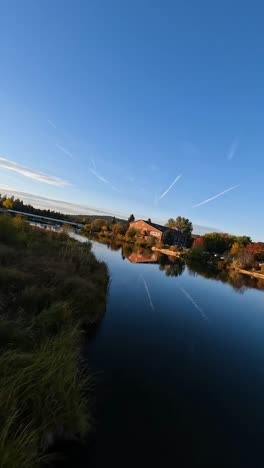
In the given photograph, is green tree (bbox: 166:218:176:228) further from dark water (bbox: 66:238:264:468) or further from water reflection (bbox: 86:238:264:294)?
dark water (bbox: 66:238:264:468)

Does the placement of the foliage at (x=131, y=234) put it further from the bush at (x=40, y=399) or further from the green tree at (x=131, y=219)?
the bush at (x=40, y=399)

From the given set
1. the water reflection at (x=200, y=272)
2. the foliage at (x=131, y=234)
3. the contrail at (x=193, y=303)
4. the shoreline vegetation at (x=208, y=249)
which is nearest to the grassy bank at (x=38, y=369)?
the contrail at (x=193, y=303)

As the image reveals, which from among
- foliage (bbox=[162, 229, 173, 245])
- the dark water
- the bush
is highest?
foliage (bbox=[162, 229, 173, 245])

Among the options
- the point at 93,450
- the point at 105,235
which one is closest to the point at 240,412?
the point at 93,450

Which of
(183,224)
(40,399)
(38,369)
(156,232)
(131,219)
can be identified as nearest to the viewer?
(40,399)

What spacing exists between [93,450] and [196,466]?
73.4 inches

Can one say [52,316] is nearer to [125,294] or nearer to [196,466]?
[196,466]

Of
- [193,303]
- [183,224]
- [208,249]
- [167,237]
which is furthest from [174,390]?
[183,224]

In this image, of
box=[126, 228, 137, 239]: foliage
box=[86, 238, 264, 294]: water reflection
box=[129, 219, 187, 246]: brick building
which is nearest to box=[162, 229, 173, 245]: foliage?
box=[129, 219, 187, 246]: brick building

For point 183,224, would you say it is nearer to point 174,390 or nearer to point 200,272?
point 200,272

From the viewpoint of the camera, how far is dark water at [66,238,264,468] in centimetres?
488

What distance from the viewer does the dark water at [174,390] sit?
192 inches

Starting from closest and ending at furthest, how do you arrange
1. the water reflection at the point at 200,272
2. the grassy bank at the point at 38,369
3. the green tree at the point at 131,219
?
the grassy bank at the point at 38,369, the water reflection at the point at 200,272, the green tree at the point at 131,219

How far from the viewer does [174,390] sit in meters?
6.79
